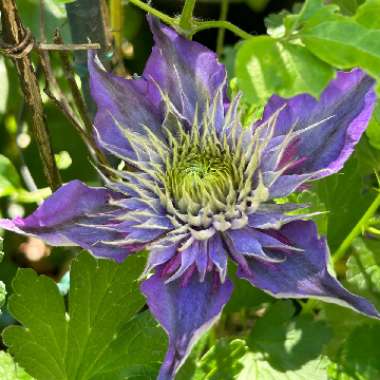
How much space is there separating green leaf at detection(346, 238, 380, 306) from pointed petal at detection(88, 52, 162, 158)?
1.12 ft

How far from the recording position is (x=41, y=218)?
0.84 meters

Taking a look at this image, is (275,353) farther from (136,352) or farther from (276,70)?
(276,70)

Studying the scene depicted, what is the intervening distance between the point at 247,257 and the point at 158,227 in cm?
10

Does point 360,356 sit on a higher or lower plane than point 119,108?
lower

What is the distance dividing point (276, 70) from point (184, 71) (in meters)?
0.20

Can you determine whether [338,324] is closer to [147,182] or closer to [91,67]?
[147,182]

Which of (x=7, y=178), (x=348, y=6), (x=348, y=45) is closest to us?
(x=348, y=45)

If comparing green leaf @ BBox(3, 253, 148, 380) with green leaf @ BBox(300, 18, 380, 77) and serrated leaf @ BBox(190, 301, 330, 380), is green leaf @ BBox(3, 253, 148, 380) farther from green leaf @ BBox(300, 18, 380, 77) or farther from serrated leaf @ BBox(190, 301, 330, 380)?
green leaf @ BBox(300, 18, 380, 77)

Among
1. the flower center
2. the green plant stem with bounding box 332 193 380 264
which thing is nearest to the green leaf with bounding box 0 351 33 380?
the flower center

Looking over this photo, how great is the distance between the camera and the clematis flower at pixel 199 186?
0.84 meters

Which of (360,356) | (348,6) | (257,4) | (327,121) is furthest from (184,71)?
(257,4)

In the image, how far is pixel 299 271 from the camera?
0.85 m

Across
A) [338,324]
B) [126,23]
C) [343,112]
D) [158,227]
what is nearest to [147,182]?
[158,227]

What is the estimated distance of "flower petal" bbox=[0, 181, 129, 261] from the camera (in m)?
0.84
